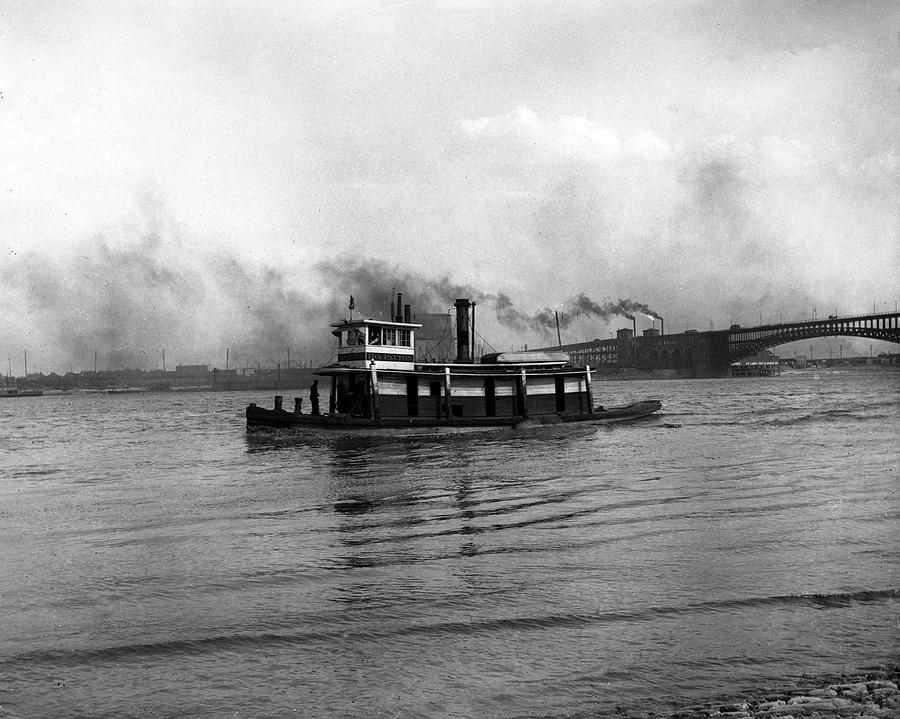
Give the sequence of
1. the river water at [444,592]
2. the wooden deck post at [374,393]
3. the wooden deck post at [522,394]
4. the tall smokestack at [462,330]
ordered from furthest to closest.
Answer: the tall smokestack at [462,330] → the wooden deck post at [522,394] → the wooden deck post at [374,393] → the river water at [444,592]

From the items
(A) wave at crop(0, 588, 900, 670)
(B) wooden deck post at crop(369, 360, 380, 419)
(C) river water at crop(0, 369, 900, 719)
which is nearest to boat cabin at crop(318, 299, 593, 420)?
(B) wooden deck post at crop(369, 360, 380, 419)

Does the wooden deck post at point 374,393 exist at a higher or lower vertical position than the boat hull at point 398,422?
higher

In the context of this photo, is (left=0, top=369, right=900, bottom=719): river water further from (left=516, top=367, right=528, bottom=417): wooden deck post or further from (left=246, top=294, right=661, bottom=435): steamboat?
(left=516, top=367, right=528, bottom=417): wooden deck post

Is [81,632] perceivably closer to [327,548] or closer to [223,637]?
[223,637]

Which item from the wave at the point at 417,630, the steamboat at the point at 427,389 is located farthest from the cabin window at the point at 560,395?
the wave at the point at 417,630

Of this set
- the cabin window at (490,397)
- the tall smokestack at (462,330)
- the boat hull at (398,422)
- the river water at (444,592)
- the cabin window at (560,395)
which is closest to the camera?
the river water at (444,592)

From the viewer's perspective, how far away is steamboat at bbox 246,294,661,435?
38094 millimetres

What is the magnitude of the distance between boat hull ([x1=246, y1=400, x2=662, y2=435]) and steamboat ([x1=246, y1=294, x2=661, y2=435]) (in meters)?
0.05

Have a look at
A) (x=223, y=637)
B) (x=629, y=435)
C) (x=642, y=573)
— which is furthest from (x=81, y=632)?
(x=629, y=435)

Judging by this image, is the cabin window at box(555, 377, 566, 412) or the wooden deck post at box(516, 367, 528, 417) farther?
the cabin window at box(555, 377, 566, 412)

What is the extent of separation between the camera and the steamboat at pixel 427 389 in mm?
38094

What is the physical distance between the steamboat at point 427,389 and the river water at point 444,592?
13229 mm

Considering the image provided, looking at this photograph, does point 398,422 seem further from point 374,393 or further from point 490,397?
point 490,397

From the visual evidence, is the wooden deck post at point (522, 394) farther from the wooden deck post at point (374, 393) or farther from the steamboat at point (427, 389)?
the wooden deck post at point (374, 393)
